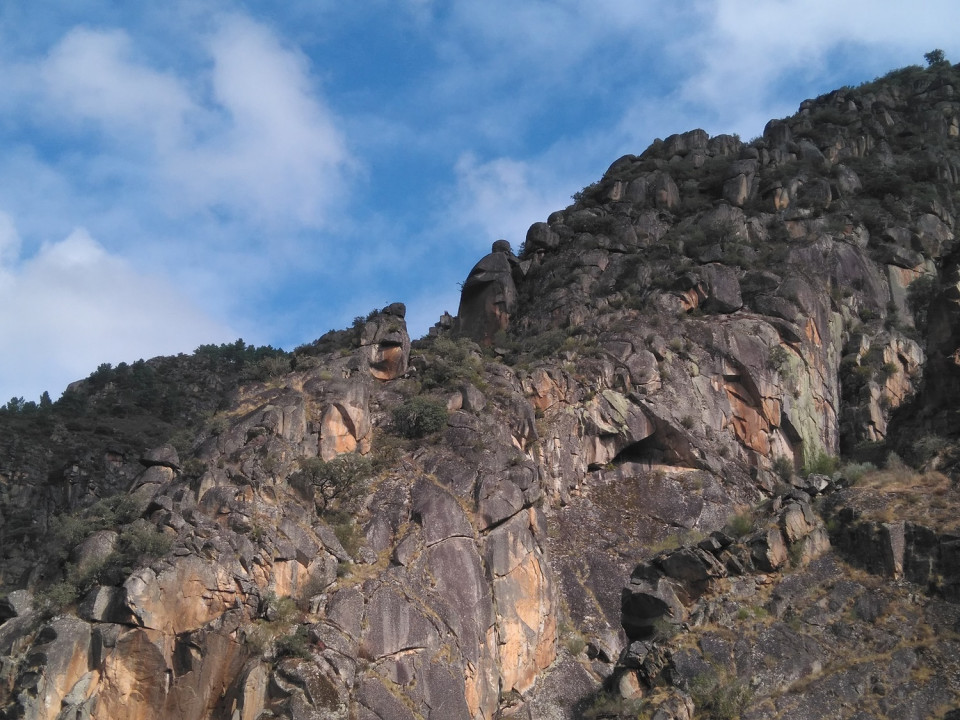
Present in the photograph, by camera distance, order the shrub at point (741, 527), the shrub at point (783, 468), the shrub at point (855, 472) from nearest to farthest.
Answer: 1. the shrub at point (741, 527)
2. the shrub at point (855, 472)
3. the shrub at point (783, 468)

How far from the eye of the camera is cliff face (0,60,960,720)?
3656 cm

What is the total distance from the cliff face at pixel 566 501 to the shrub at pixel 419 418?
17 centimetres

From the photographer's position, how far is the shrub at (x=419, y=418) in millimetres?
50875

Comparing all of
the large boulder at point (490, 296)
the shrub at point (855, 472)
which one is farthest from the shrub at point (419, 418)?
the shrub at point (855, 472)

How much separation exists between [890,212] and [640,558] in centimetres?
3925

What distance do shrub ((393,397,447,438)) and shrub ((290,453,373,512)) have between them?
14.3ft

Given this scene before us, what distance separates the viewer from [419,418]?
51125 mm

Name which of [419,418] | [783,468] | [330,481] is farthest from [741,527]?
[783,468]

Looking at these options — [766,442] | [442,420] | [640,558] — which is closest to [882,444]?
[766,442]

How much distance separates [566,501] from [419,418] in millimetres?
8530

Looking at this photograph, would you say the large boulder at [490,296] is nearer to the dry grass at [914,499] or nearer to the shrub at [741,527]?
the shrub at [741,527]

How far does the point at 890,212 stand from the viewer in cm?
7806

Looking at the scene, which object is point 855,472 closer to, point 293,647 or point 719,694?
point 719,694

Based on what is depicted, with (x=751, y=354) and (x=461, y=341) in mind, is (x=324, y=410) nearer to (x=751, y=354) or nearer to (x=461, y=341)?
(x=461, y=341)
